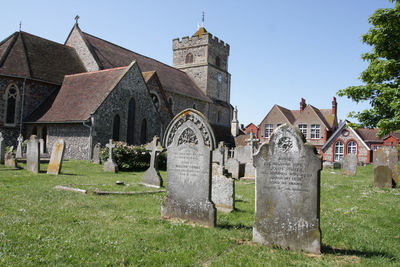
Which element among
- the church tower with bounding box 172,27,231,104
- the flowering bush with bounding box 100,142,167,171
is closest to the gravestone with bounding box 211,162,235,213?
the flowering bush with bounding box 100,142,167,171

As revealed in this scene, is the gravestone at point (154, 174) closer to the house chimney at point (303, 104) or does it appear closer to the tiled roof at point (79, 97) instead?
the tiled roof at point (79, 97)

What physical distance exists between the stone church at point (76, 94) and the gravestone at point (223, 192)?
45.9ft

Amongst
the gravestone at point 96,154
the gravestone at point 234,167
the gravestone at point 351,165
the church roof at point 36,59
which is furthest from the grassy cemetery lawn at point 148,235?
the church roof at point 36,59

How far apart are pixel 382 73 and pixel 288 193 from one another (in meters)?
10.6

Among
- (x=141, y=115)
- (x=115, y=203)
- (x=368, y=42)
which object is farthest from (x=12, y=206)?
(x=141, y=115)

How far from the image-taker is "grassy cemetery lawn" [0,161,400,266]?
412 centimetres

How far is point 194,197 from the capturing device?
6.03 m

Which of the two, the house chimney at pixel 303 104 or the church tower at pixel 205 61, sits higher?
the church tower at pixel 205 61

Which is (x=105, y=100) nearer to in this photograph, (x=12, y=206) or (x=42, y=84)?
(x=42, y=84)

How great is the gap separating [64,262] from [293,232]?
10.2 feet

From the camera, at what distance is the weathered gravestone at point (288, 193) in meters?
4.66

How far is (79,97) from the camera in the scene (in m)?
22.5

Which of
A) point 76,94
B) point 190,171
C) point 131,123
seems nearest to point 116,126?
point 131,123

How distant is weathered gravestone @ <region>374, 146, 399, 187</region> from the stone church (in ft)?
50.4
